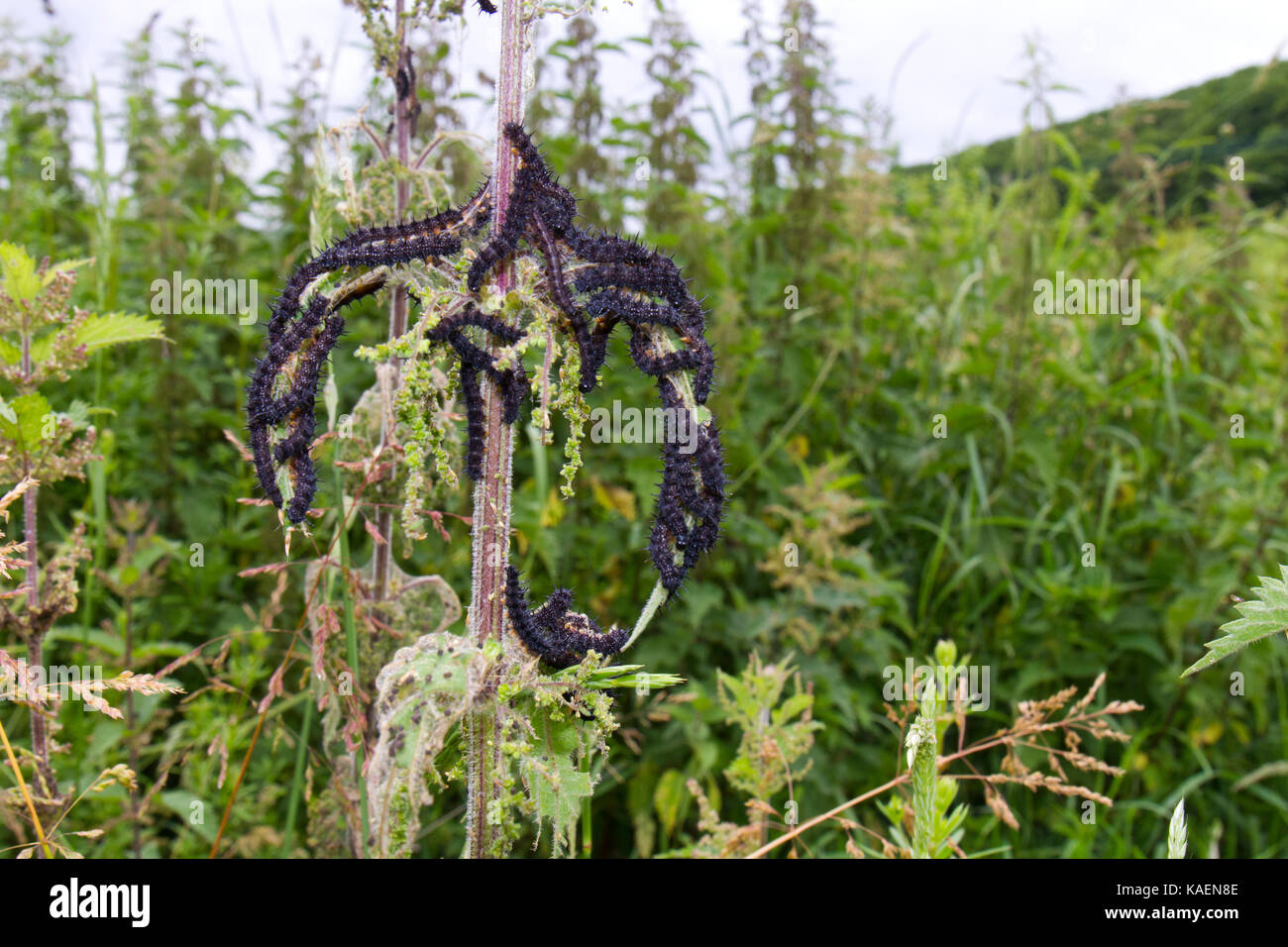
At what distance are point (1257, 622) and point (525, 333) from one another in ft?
4.50

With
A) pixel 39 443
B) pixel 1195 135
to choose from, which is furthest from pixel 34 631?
Answer: pixel 1195 135

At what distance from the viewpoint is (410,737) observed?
4.30 feet

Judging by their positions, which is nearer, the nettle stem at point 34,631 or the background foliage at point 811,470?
the nettle stem at point 34,631

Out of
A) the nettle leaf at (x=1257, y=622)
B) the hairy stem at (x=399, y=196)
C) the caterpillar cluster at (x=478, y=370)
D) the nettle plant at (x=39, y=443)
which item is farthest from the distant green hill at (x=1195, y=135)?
the nettle plant at (x=39, y=443)

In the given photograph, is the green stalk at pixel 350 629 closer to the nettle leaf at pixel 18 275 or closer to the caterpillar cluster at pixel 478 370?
the caterpillar cluster at pixel 478 370

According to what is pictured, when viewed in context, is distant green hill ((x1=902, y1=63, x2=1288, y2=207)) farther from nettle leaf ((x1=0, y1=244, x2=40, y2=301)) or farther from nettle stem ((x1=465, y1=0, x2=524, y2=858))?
nettle leaf ((x1=0, y1=244, x2=40, y2=301))

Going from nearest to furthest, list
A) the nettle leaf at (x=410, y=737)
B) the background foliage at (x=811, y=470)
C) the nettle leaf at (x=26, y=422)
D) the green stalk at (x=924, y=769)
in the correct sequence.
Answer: the nettle leaf at (x=410, y=737), the green stalk at (x=924, y=769), the nettle leaf at (x=26, y=422), the background foliage at (x=811, y=470)

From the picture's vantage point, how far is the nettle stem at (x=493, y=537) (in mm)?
1412

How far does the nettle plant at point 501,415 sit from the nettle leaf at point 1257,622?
0.89 metres

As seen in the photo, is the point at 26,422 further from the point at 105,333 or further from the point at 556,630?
the point at 556,630

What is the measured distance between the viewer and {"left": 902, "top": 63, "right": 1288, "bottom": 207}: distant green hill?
537 centimetres

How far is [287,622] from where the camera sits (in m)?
3.62

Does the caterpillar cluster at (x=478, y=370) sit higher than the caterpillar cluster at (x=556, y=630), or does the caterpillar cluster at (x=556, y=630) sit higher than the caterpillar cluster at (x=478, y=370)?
the caterpillar cluster at (x=478, y=370)
